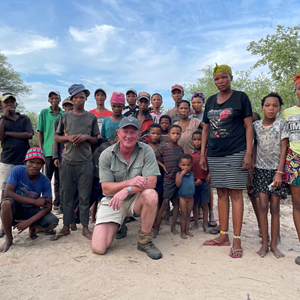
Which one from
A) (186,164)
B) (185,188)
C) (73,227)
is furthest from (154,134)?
(73,227)

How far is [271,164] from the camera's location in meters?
3.43

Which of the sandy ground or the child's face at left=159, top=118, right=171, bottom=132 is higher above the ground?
the child's face at left=159, top=118, right=171, bottom=132

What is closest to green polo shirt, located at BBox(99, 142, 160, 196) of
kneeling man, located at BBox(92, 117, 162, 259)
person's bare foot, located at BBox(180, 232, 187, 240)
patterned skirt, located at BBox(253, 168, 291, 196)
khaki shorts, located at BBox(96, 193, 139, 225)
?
kneeling man, located at BBox(92, 117, 162, 259)

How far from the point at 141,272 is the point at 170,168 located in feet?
5.70

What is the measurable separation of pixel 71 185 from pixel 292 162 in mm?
3213

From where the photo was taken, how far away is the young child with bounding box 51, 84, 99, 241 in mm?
3896

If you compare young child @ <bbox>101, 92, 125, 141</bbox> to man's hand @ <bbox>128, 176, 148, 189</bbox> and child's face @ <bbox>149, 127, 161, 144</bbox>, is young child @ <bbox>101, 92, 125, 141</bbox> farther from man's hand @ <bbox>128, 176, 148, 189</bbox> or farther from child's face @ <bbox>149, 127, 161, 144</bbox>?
man's hand @ <bbox>128, 176, 148, 189</bbox>

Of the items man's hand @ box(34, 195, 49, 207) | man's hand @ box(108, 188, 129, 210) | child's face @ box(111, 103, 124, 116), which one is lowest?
man's hand @ box(34, 195, 49, 207)

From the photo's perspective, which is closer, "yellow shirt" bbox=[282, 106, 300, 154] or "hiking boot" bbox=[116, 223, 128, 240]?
"yellow shirt" bbox=[282, 106, 300, 154]

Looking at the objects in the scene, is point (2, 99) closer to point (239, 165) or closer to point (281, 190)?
point (239, 165)

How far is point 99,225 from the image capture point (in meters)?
3.52

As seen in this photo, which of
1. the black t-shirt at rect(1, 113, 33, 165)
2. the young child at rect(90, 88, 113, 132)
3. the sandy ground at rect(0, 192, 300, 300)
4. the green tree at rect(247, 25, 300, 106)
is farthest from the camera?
the green tree at rect(247, 25, 300, 106)

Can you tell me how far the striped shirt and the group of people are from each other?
0.7 inches

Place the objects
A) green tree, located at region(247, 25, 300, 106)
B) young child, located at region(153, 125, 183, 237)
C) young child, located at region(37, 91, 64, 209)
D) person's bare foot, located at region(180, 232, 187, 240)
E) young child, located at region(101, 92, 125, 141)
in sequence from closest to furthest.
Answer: person's bare foot, located at region(180, 232, 187, 240) < young child, located at region(153, 125, 183, 237) < young child, located at region(101, 92, 125, 141) < young child, located at region(37, 91, 64, 209) < green tree, located at region(247, 25, 300, 106)
